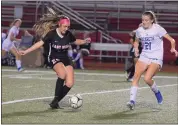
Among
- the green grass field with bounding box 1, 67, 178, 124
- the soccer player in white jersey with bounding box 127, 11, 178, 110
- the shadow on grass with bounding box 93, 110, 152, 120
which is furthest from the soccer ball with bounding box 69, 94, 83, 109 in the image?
the soccer player in white jersey with bounding box 127, 11, 178, 110

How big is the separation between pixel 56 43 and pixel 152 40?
5.73ft

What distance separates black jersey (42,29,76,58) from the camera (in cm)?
913

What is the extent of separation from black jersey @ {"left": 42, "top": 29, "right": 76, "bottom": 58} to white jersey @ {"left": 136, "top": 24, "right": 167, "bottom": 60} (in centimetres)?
131

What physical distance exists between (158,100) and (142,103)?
424 mm

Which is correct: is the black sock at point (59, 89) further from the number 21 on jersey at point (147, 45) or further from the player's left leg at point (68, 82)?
the number 21 on jersey at point (147, 45)

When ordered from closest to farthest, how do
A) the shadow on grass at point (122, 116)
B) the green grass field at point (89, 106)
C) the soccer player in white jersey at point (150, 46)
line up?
1. the green grass field at point (89, 106)
2. the shadow on grass at point (122, 116)
3. the soccer player in white jersey at point (150, 46)

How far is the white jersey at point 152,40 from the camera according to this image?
9312mm

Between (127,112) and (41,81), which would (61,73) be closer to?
(127,112)

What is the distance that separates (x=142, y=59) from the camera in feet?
31.1

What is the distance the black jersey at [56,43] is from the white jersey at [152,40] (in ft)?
4.30

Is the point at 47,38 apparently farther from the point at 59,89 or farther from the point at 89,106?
the point at 89,106

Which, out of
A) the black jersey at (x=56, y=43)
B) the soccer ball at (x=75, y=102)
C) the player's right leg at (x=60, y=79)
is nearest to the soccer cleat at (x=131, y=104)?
the soccer ball at (x=75, y=102)

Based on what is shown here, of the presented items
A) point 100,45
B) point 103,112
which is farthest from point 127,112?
point 100,45

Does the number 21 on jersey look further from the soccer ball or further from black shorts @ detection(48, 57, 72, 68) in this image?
the soccer ball
